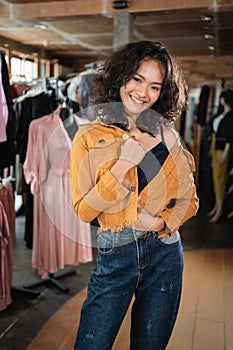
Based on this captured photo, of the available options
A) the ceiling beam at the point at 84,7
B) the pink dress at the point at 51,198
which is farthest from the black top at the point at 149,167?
the ceiling beam at the point at 84,7

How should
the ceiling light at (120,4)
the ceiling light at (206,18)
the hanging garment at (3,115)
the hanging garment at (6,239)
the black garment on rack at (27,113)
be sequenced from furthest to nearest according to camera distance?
the ceiling light at (206,18) → the ceiling light at (120,4) → the black garment on rack at (27,113) → the hanging garment at (6,239) → the hanging garment at (3,115)

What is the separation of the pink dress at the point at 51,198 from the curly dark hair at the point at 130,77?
A: 1123mm

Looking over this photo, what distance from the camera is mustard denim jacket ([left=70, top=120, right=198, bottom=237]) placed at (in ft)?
3.46

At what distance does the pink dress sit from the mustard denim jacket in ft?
3.90

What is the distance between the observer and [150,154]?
112 cm

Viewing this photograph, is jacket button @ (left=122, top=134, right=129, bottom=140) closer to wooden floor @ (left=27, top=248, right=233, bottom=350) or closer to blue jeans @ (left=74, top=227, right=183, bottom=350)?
blue jeans @ (left=74, top=227, right=183, bottom=350)

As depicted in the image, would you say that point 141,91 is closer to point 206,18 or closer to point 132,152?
point 132,152

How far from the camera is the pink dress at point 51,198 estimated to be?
2277 mm

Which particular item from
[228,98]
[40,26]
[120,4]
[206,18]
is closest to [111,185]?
[120,4]

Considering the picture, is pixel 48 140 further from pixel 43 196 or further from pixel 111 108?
pixel 111 108

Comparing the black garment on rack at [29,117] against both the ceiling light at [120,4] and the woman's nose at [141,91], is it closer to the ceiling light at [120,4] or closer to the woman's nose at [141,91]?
the ceiling light at [120,4]

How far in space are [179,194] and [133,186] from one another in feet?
0.53

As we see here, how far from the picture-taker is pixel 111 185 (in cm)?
103

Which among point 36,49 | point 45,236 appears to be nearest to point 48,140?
point 45,236
